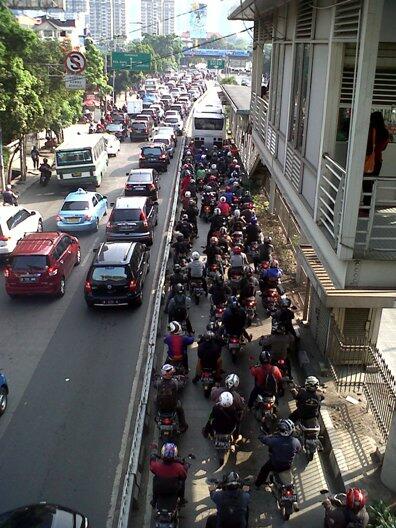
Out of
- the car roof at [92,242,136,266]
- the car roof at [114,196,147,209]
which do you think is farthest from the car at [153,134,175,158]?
the car roof at [92,242,136,266]

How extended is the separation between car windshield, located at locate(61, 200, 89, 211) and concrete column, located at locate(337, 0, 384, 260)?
1601 centimetres

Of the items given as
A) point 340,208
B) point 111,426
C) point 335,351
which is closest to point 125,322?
point 111,426

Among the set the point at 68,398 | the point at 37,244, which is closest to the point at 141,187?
the point at 37,244

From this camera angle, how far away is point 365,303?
10570 millimetres

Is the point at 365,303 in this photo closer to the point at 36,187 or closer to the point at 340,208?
the point at 340,208

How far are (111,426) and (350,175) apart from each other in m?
6.23

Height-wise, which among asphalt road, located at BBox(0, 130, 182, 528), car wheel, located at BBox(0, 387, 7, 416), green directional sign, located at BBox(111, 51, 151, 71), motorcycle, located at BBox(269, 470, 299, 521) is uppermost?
green directional sign, located at BBox(111, 51, 151, 71)

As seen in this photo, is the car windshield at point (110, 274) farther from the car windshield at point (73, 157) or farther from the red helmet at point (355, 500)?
the car windshield at point (73, 157)

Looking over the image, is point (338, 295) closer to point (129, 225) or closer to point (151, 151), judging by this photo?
point (129, 225)

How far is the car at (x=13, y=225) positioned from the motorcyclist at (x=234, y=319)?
8.56 meters

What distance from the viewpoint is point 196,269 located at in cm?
1505

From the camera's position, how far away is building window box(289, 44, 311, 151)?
11.1m

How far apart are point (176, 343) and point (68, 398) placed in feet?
7.69

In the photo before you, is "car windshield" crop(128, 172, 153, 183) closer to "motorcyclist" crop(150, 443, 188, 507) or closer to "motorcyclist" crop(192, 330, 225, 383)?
"motorcyclist" crop(192, 330, 225, 383)
